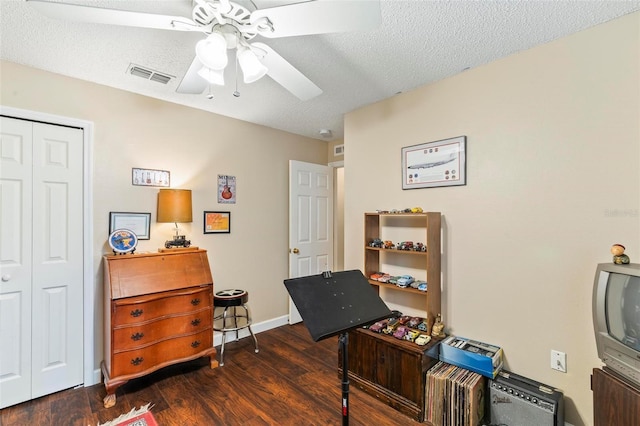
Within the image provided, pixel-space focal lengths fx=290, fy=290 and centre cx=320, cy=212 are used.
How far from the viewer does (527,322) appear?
77.2 inches

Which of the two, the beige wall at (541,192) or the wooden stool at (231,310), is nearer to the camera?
the beige wall at (541,192)

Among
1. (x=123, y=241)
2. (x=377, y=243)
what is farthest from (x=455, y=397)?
(x=123, y=241)

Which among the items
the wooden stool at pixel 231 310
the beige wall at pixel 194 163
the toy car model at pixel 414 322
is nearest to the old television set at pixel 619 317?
the toy car model at pixel 414 322

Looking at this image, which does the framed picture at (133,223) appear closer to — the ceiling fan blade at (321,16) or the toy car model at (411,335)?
the ceiling fan blade at (321,16)

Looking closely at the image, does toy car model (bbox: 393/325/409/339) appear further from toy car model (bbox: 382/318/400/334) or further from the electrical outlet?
the electrical outlet

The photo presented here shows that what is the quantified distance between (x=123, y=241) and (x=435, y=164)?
272 centimetres

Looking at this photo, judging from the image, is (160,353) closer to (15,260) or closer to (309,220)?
(15,260)

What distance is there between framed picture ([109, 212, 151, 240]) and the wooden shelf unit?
→ 2.03 meters

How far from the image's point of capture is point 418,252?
230 centimetres

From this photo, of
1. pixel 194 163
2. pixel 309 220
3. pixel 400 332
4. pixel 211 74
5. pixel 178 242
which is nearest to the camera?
pixel 211 74

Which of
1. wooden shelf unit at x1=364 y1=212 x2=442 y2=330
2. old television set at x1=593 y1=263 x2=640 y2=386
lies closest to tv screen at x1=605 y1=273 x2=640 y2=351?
old television set at x1=593 y1=263 x2=640 y2=386

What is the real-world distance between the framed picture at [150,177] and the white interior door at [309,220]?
4.74ft

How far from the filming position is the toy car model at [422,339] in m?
2.11

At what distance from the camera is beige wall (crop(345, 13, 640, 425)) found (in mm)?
1661
